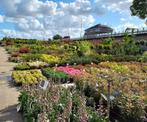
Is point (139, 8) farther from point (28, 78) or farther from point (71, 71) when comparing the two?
point (28, 78)

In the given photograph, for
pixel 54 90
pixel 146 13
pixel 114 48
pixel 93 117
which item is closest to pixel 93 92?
pixel 54 90

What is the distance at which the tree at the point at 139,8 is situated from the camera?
42088 mm

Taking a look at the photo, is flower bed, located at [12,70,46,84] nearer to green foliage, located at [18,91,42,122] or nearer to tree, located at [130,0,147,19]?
green foliage, located at [18,91,42,122]

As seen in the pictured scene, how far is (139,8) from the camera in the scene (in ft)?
139

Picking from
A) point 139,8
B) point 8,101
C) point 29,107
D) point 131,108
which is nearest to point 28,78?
point 8,101

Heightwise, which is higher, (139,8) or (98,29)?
(139,8)

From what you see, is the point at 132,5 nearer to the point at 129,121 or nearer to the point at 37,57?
the point at 37,57

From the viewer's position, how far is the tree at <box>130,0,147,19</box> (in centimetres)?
4209

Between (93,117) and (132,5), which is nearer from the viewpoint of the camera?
(93,117)

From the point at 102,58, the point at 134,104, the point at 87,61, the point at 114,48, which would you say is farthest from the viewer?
the point at 114,48

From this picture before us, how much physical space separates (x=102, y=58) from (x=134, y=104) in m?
15.5

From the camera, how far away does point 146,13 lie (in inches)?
1666

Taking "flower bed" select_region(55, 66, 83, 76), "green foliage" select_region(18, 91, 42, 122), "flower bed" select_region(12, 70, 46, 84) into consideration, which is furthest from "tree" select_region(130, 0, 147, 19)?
"green foliage" select_region(18, 91, 42, 122)

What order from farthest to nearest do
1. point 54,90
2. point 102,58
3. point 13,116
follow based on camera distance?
point 102,58, point 13,116, point 54,90
